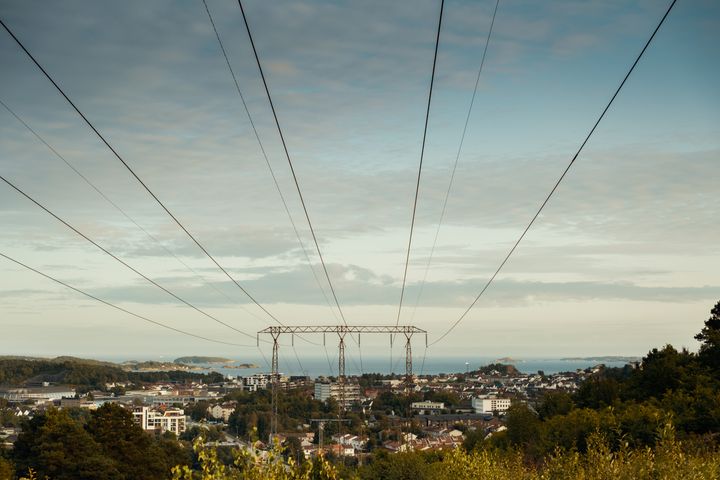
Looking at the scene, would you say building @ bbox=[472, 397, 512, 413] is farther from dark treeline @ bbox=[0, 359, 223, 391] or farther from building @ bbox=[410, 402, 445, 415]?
dark treeline @ bbox=[0, 359, 223, 391]

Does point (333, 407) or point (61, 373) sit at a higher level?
point (61, 373)

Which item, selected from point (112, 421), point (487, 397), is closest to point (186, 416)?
point (487, 397)

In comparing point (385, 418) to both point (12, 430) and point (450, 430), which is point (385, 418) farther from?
point (12, 430)

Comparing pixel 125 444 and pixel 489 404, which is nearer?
pixel 125 444

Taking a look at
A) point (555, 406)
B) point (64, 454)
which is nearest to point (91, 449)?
point (64, 454)

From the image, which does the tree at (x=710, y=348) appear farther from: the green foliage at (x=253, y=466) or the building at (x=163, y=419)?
the building at (x=163, y=419)

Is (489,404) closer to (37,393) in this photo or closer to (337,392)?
(337,392)

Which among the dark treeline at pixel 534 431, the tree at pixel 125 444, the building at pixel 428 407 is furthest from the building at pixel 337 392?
the tree at pixel 125 444

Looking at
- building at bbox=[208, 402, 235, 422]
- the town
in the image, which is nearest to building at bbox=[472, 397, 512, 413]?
the town

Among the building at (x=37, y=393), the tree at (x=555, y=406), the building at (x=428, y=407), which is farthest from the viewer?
the building at (x=37, y=393)

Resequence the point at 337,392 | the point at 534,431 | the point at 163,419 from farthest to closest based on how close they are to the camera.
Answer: the point at 163,419 < the point at 337,392 < the point at 534,431
